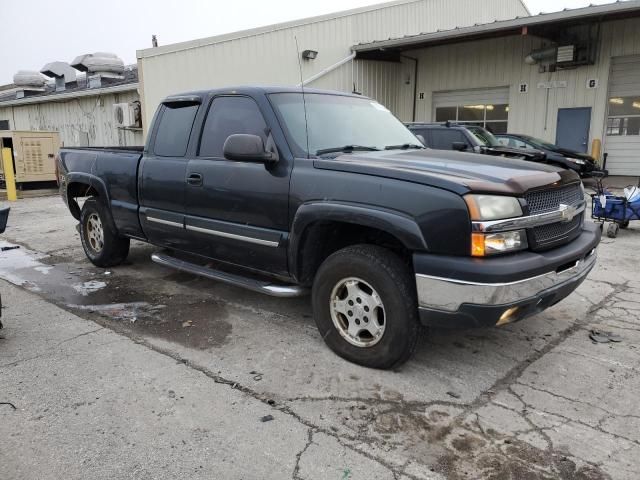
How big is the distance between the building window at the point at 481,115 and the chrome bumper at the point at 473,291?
52.2 ft

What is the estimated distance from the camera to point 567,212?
11.7ft

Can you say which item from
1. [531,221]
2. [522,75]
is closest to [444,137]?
[531,221]

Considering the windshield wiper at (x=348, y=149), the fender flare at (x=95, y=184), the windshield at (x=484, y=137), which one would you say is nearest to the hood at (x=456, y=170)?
the windshield wiper at (x=348, y=149)

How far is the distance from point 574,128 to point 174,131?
605 inches

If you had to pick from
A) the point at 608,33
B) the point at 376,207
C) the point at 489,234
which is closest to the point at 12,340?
the point at 376,207

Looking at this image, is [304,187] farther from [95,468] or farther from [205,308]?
[95,468]

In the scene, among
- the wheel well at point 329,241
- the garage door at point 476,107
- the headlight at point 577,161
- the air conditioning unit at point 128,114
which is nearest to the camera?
the wheel well at point 329,241

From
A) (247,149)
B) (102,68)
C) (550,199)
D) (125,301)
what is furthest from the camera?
(102,68)

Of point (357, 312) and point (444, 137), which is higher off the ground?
point (444, 137)

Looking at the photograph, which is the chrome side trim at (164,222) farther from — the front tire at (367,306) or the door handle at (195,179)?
the front tire at (367,306)

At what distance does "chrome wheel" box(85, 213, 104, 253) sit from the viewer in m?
6.20

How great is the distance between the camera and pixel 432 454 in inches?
107

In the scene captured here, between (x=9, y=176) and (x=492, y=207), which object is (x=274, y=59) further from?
(x=492, y=207)

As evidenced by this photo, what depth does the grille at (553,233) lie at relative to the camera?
10.9ft
